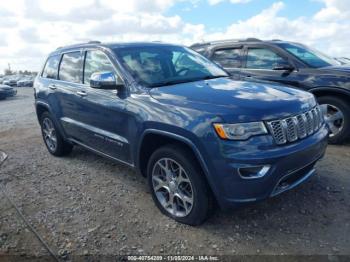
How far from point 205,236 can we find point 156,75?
6.01ft

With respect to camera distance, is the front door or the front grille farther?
the front door

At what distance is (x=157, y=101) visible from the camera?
130 inches

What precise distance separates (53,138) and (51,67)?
3.97 feet

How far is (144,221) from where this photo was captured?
138 inches

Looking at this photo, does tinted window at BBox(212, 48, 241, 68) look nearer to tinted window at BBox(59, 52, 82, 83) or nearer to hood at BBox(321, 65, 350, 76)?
hood at BBox(321, 65, 350, 76)

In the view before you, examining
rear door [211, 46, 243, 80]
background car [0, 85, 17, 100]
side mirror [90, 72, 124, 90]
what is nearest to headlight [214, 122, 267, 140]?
side mirror [90, 72, 124, 90]

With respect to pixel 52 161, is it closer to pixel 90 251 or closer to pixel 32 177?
pixel 32 177

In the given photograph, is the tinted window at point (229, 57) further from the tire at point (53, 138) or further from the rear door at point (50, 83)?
the tire at point (53, 138)

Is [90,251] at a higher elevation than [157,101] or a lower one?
lower

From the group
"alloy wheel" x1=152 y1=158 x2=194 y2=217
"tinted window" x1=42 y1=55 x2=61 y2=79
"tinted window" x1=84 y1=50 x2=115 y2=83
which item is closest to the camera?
"alloy wheel" x1=152 y1=158 x2=194 y2=217

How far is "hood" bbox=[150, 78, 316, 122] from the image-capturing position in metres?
2.86

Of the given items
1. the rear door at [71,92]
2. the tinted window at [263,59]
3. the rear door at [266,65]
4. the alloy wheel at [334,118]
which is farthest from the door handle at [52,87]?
the alloy wheel at [334,118]

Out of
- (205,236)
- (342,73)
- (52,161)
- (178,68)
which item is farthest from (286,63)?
(52,161)

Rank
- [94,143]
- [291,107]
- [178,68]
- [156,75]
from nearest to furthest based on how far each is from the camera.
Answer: [291,107]
[156,75]
[178,68]
[94,143]
